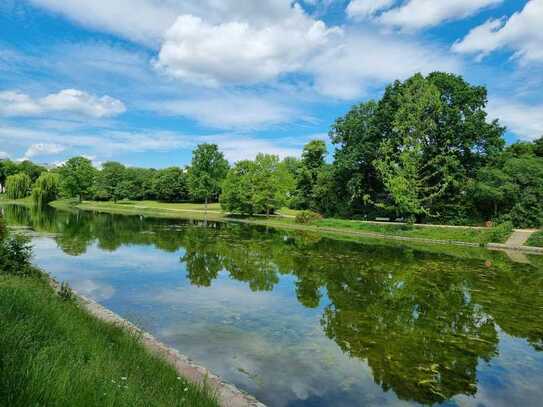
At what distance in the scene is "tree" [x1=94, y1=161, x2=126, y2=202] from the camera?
93.5m

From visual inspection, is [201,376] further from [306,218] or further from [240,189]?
[240,189]

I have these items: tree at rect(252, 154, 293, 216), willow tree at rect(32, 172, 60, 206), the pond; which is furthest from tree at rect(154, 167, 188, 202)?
the pond

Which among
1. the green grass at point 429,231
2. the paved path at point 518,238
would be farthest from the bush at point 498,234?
the paved path at point 518,238

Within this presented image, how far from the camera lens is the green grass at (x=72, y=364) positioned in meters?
3.77

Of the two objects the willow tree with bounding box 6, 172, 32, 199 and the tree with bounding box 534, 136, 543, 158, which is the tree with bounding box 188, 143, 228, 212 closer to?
the willow tree with bounding box 6, 172, 32, 199

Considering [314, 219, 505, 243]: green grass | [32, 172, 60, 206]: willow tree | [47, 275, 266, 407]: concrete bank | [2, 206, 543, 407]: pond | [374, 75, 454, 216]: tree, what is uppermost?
[374, 75, 454, 216]: tree

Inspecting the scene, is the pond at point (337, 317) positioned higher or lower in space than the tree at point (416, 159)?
lower

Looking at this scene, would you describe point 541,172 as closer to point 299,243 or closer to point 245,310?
point 299,243

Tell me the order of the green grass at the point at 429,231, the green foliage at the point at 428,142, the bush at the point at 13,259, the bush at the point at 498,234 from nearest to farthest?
the bush at the point at 13,259
the bush at the point at 498,234
the green grass at the point at 429,231
the green foliage at the point at 428,142

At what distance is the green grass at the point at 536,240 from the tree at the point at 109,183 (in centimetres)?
8483

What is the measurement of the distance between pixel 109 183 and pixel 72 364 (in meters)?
98.2

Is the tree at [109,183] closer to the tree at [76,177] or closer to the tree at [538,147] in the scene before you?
the tree at [76,177]

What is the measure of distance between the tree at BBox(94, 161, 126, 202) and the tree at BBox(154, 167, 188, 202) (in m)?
10.9

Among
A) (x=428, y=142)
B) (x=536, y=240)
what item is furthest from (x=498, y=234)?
(x=428, y=142)
